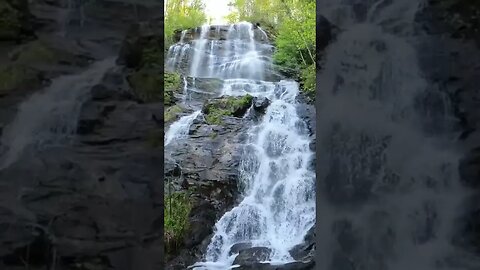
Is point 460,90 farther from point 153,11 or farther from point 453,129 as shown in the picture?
point 153,11

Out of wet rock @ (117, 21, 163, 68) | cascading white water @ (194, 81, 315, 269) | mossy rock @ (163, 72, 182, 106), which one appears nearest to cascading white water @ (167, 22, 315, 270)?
cascading white water @ (194, 81, 315, 269)

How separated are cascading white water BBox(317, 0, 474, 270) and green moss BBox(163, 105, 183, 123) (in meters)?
4.60

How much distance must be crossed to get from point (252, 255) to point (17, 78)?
3.80 metres

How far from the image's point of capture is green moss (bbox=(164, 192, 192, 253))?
495 cm

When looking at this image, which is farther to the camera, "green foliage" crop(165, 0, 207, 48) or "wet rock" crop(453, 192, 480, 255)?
"green foliage" crop(165, 0, 207, 48)

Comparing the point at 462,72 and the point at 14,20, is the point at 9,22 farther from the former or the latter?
the point at 462,72

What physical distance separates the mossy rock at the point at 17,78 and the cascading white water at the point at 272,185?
3.68m

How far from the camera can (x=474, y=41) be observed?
141 cm

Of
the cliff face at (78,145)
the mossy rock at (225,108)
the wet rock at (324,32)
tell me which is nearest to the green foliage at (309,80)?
the mossy rock at (225,108)

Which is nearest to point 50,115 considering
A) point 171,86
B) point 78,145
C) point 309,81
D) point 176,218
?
point 78,145

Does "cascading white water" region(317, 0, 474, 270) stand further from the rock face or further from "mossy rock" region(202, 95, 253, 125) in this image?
"mossy rock" region(202, 95, 253, 125)

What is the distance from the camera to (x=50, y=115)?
1326 mm

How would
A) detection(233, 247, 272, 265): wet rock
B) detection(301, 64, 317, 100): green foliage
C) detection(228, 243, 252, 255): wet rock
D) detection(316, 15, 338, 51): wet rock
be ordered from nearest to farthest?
detection(316, 15, 338, 51): wet rock
detection(233, 247, 272, 265): wet rock
detection(228, 243, 252, 255): wet rock
detection(301, 64, 317, 100): green foliage

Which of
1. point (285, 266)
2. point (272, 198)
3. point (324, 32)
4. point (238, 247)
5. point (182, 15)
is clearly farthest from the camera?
point (182, 15)
